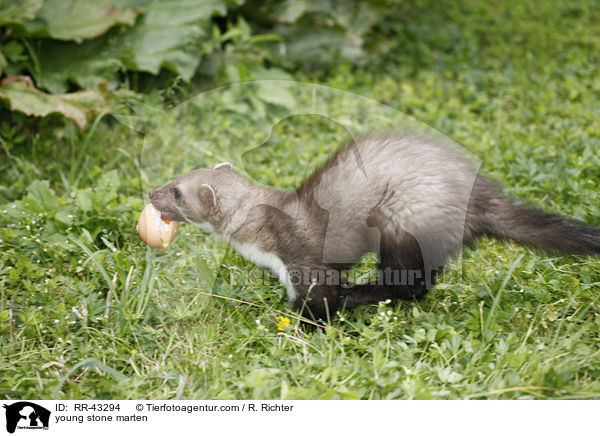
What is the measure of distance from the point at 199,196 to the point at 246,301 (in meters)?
0.73

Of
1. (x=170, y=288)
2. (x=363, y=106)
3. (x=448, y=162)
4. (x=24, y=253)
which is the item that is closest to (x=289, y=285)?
(x=170, y=288)

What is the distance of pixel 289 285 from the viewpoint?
3.55m

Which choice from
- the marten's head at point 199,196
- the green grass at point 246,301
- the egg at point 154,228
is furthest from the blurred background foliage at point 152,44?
the egg at point 154,228

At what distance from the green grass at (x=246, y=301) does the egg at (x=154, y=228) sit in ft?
0.51

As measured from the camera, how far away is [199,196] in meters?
3.72

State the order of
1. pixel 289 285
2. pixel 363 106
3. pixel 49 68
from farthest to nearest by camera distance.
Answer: pixel 363 106
pixel 49 68
pixel 289 285

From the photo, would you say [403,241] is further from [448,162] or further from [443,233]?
[448,162]

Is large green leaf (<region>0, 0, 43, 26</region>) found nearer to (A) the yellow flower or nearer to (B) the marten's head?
(B) the marten's head

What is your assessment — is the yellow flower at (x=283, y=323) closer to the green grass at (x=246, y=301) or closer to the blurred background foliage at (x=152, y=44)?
the green grass at (x=246, y=301)

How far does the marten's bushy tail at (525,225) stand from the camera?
10.7 feet

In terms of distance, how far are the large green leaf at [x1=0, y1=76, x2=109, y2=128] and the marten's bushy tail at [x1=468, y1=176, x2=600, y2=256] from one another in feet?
11.7

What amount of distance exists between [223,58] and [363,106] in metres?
1.65
